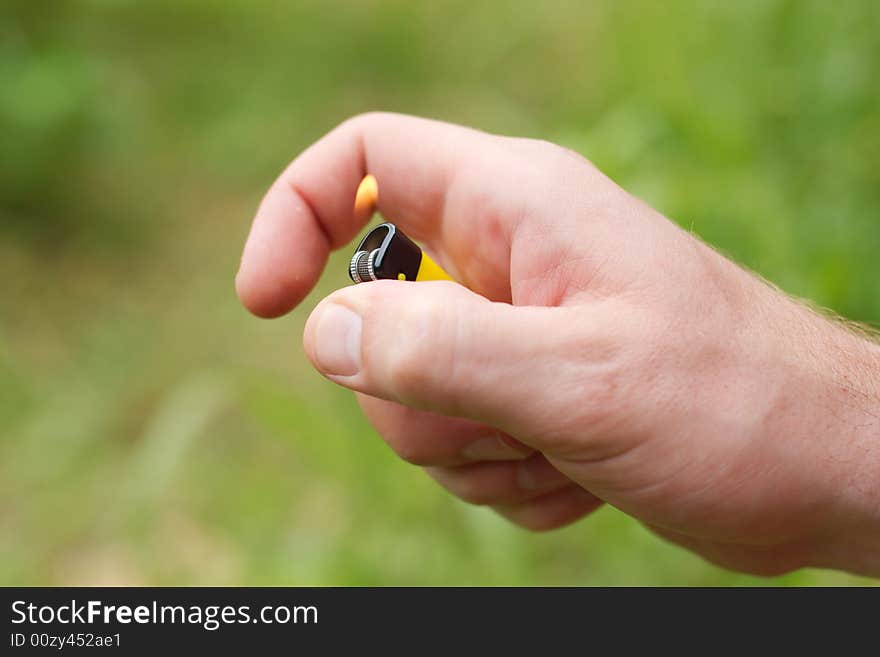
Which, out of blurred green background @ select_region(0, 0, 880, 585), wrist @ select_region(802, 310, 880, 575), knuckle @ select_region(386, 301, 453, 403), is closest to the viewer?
knuckle @ select_region(386, 301, 453, 403)

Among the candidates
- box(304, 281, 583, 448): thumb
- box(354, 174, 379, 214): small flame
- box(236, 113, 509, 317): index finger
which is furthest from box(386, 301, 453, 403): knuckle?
box(354, 174, 379, 214): small flame

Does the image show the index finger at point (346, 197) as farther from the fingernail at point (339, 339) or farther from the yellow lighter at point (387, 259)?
the fingernail at point (339, 339)

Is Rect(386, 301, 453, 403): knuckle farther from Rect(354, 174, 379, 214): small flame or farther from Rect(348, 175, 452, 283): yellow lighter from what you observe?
Rect(354, 174, 379, 214): small flame

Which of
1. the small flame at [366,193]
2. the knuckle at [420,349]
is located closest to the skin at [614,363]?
the knuckle at [420,349]

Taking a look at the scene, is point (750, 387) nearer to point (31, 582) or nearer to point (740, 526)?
point (740, 526)

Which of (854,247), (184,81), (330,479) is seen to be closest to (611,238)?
(854,247)

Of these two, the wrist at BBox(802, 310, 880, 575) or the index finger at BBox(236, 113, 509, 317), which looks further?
the index finger at BBox(236, 113, 509, 317)
